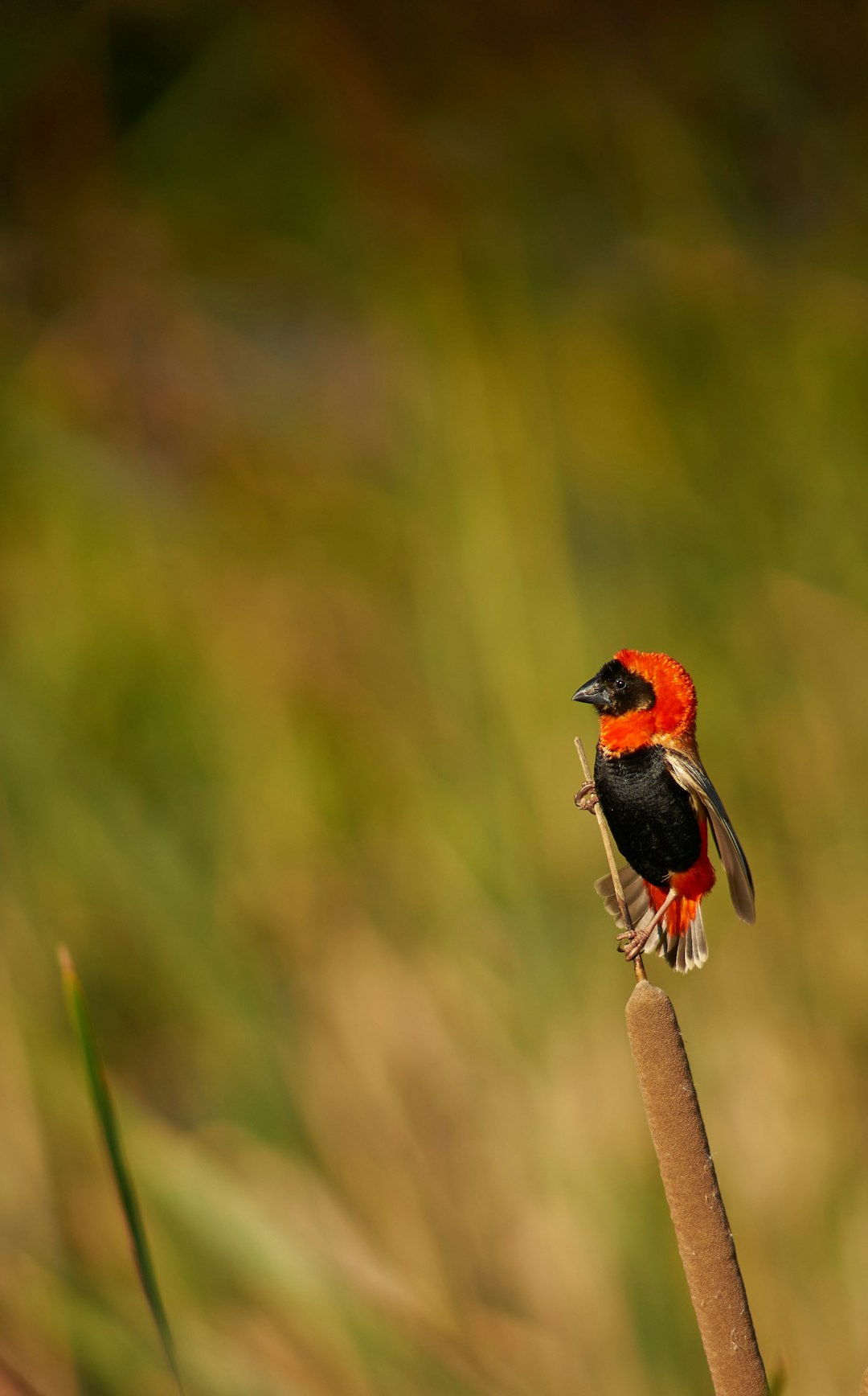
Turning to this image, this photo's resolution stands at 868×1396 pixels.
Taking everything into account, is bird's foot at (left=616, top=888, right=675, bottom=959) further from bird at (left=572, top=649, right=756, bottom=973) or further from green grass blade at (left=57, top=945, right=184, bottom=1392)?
green grass blade at (left=57, top=945, right=184, bottom=1392)

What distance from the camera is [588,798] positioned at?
0.59m

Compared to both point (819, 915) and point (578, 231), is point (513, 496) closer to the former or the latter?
point (819, 915)

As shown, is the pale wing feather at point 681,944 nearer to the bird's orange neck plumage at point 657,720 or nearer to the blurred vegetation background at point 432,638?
the bird's orange neck plumage at point 657,720

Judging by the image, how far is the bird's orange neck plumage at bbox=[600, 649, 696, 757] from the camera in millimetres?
622

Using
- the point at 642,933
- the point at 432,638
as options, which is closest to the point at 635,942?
the point at 642,933

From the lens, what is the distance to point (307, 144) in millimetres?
1675

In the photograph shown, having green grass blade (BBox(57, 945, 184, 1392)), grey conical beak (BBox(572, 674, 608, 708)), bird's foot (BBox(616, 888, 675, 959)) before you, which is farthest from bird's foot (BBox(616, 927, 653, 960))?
green grass blade (BBox(57, 945, 184, 1392))

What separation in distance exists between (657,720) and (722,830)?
0.37ft

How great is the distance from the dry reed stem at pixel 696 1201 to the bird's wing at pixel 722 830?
57 mm

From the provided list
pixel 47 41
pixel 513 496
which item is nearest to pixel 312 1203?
pixel 513 496

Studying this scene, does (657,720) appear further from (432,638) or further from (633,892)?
(432,638)

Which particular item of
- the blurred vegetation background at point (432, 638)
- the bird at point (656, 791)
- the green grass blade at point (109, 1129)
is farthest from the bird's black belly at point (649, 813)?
the blurred vegetation background at point (432, 638)

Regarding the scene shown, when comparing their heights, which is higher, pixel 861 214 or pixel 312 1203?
pixel 861 214

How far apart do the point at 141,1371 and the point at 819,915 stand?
0.92 meters
